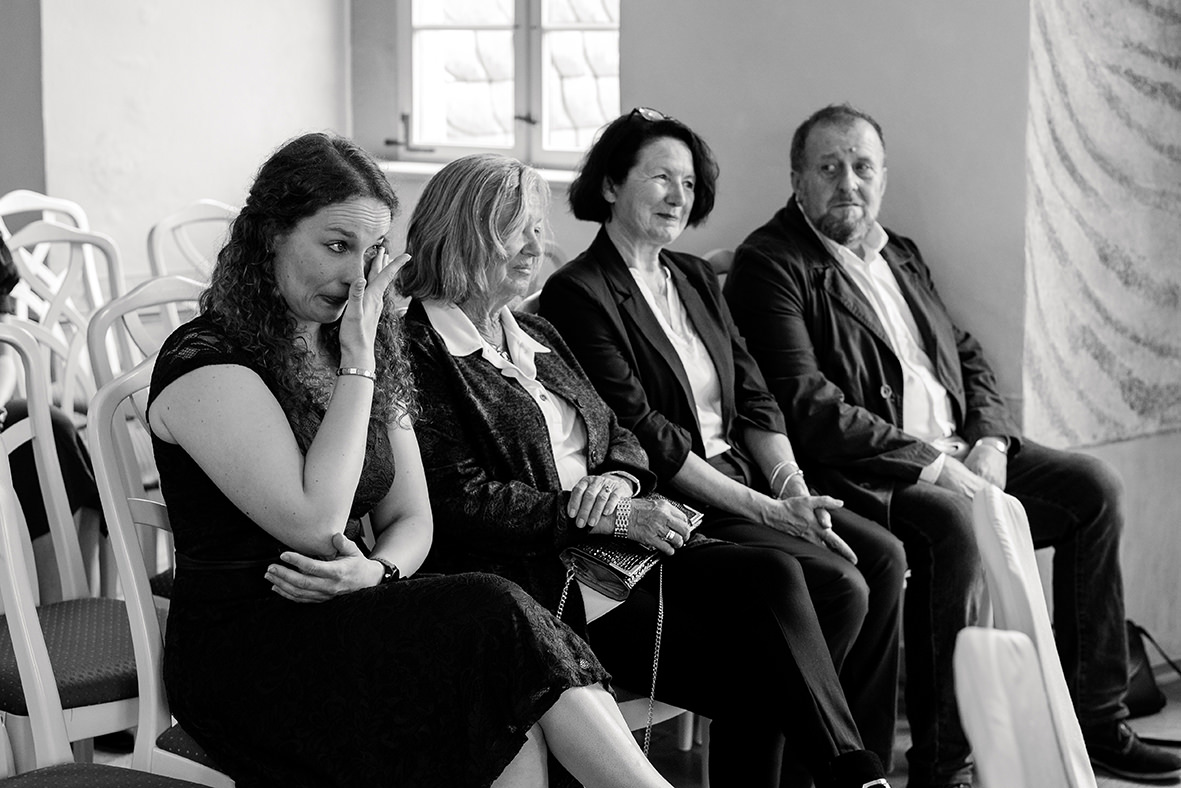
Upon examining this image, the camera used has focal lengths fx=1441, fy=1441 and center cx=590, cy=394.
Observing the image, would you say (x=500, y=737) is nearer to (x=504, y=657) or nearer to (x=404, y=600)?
(x=504, y=657)

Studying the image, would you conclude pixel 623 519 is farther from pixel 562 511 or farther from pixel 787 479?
pixel 787 479

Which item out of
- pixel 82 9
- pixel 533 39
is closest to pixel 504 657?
pixel 82 9

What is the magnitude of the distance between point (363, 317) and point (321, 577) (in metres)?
0.36

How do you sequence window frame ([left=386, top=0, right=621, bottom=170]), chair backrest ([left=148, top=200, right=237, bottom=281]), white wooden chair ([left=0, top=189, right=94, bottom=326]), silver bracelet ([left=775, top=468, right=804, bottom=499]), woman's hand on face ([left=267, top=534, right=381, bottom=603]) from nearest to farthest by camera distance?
woman's hand on face ([left=267, top=534, right=381, bottom=603]), silver bracelet ([left=775, top=468, right=804, bottom=499]), white wooden chair ([left=0, top=189, right=94, bottom=326]), chair backrest ([left=148, top=200, right=237, bottom=281]), window frame ([left=386, top=0, right=621, bottom=170])

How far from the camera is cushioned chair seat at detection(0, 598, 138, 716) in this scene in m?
1.98

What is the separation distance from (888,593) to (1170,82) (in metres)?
1.64

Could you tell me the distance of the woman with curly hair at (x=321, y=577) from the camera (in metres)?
1.75

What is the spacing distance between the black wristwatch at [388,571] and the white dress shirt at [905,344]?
1440 millimetres

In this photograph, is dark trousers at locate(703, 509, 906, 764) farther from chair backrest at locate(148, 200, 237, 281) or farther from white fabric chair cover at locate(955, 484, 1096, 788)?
chair backrest at locate(148, 200, 237, 281)

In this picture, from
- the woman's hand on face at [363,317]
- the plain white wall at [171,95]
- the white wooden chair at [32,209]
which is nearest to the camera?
the woman's hand on face at [363,317]

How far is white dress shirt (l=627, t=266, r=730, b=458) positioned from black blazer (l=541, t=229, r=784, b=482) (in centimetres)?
1

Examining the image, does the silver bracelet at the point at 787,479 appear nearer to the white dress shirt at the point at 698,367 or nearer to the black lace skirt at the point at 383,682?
the white dress shirt at the point at 698,367

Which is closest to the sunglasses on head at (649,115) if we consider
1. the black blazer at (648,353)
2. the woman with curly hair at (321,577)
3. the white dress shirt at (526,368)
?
the black blazer at (648,353)

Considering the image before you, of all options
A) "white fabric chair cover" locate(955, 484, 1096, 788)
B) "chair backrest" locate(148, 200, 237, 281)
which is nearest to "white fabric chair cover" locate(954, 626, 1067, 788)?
"white fabric chair cover" locate(955, 484, 1096, 788)
